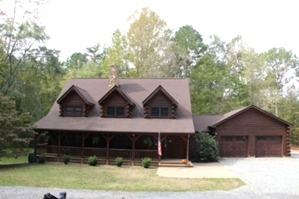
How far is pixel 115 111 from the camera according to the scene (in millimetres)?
24828

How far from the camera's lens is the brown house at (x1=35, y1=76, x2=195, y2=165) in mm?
22547

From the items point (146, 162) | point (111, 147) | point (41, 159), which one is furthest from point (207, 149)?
point (41, 159)

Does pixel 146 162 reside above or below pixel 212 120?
below

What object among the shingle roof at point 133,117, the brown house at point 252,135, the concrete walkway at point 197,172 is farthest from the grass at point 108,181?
the brown house at point 252,135

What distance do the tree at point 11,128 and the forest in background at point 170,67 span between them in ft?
22.8

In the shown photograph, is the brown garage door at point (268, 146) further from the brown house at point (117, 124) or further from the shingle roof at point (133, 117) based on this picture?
the shingle roof at point (133, 117)

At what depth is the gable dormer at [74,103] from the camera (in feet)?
81.7

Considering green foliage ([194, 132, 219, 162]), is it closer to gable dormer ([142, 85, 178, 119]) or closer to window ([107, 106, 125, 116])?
gable dormer ([142, 85, 178, 119])

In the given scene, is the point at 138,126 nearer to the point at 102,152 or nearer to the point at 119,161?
the point at 119,161

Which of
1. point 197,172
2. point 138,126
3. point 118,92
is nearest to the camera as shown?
point 197,172

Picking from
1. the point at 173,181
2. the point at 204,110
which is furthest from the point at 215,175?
the point at 204,110

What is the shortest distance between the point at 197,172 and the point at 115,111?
350 inches

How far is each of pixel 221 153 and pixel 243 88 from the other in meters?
18.2

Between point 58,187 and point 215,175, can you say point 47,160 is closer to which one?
point 58,187
